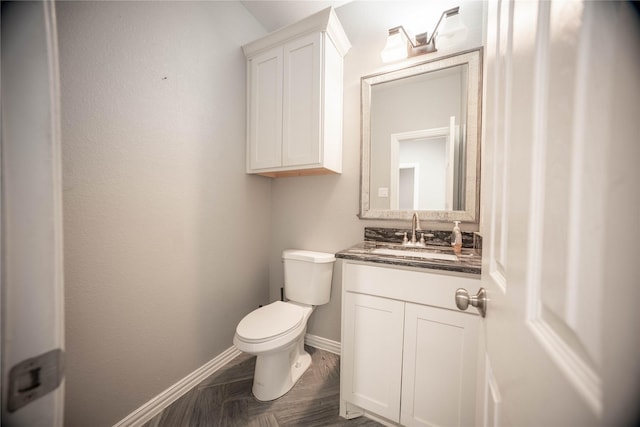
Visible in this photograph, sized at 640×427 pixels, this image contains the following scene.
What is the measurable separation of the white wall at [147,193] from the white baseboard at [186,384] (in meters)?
0.04

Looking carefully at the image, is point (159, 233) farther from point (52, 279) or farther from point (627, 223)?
point (627, 223)

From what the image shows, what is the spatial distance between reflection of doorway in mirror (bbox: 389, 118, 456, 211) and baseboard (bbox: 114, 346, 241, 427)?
1651 mm

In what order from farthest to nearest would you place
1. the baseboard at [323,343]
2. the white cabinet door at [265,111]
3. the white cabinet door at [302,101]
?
the baseboard at [323,343], the white cabinet door at [265,111], the white cabinet door at [302,101]

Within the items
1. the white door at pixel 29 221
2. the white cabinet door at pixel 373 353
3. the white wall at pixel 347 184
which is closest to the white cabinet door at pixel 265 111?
the white wall at pixel 347 184

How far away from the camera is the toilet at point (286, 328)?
1.17 metres

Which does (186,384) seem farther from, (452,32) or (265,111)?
(452,32)

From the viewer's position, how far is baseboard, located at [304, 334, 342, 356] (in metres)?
1.72

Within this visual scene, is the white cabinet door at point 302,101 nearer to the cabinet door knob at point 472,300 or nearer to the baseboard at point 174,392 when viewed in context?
the cabinet door knob at point 472,300

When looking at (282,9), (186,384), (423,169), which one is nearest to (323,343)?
(186,384)

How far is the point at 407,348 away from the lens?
3.29ft

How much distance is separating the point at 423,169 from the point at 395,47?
0.86 meters

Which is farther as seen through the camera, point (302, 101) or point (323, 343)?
point (323, 343)

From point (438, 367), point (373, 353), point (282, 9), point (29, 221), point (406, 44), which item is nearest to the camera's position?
point (29, 221)

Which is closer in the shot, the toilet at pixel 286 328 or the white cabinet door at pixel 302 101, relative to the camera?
the toilet at pixel 286 328
